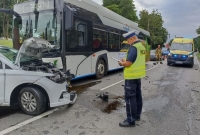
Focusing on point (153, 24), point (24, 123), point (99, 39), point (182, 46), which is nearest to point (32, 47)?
point (24, 123)

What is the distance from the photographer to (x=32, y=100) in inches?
190

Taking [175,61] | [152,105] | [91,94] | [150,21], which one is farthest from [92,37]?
[150,21]

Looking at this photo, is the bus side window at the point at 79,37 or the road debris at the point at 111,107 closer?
the road debris at the point at 111,107

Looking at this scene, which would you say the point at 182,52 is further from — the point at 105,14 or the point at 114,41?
the point at 105,14

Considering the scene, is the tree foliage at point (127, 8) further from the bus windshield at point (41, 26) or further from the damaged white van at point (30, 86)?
the damaged white van at point (30, 86)

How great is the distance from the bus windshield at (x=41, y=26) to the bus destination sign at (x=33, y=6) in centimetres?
14

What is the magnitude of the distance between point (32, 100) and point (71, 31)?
11.8 ft

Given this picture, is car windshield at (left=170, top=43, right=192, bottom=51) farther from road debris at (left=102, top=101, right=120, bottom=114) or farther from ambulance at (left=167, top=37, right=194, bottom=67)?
road debris at (left=102, top=101, right=120, bottom=114)

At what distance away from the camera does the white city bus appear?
7.11 metres

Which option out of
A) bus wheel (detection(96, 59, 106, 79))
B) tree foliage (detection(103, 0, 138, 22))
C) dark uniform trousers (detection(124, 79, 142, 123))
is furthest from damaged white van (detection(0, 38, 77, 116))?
tree foliage (detection(103, 0, 138, 22))

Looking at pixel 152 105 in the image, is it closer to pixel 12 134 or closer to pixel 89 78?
pixel 12 134

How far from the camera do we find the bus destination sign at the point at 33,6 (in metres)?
7.23

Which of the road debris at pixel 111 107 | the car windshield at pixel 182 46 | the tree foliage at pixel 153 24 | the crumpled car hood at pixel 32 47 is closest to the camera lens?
the crumpled car hood at pixel 32 47

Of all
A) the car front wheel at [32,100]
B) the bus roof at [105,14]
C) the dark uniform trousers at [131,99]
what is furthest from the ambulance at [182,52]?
the car front wheel at [32,100]
